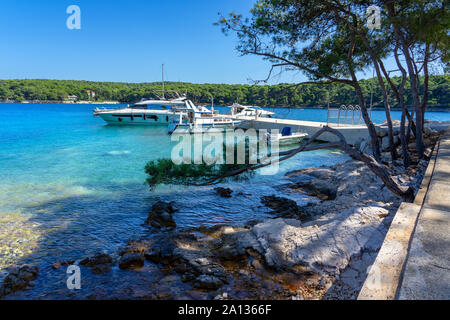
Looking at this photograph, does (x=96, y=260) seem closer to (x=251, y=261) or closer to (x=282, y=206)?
(x=251, y=261)

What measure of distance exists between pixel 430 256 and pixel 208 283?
2.91 metres

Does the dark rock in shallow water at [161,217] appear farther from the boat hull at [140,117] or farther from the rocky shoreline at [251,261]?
the boat hull at [140,117]

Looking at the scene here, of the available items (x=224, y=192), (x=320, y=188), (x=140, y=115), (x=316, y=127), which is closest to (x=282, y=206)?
(x=224, y=192)

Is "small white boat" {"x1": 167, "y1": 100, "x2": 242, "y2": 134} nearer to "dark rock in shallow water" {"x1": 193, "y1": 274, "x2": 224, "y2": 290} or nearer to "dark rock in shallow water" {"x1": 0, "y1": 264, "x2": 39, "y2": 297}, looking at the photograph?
"dark rock in shallow water" {"x1": 0, "y1": 264, "x2": 39, "y2": 297}

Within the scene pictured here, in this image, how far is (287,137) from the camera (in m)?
21.1

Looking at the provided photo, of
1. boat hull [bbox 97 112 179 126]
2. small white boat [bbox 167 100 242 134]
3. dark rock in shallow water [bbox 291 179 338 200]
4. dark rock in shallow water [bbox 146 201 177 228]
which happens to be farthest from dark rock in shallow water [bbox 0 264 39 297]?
boat hull [bbox 97 112 179 126]

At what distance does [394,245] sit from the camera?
3.28 metres

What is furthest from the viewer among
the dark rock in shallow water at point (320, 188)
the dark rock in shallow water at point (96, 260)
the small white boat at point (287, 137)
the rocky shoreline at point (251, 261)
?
the small white boat at point (287, 137)

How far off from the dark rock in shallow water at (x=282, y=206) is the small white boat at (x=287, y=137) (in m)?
12.0

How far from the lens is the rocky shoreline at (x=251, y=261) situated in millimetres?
4160

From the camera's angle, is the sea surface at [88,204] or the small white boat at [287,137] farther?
the small white boat at [287,137]

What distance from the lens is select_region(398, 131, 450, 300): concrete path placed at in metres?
2.42

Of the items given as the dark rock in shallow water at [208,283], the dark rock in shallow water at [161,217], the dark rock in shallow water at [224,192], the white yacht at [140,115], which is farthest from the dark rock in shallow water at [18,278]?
the white yacht at [140,115]
